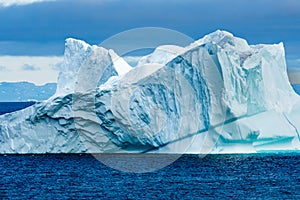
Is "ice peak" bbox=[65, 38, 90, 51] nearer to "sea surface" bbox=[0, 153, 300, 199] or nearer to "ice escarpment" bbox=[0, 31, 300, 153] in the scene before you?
"ice escarpment" bbox=[0, 31, 300, 153]

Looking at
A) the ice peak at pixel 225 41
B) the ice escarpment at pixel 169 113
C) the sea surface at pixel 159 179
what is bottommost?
the sea surface at pixel 159 179

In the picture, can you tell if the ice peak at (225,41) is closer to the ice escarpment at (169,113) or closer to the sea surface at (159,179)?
the ice escarpment at (169,113)

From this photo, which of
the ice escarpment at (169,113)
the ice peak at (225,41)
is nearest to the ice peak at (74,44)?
the ice escarpment at (169,113)

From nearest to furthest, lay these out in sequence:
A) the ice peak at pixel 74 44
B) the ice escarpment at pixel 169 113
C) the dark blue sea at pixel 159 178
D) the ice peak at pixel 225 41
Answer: the dark blue sea at pixel 159 178, the ice escarpment at pixel 169 113, the ice peak at pixel 225 41, the ice peak at pixel 74 44

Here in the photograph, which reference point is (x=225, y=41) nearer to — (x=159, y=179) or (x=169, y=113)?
(x=169, y=113)

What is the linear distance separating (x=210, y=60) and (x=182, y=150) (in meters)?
4.78

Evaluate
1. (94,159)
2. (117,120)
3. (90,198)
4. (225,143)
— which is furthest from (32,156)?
(90,198)

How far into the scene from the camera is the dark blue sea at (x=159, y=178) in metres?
30.5

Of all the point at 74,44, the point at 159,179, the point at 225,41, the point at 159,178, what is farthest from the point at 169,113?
the point at 74,44

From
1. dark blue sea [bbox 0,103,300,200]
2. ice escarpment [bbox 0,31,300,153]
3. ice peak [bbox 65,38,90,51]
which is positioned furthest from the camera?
ice peak [bbox 65,38,90,51]

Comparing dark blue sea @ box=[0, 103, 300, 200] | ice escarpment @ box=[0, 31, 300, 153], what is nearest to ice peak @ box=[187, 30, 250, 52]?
ice escarpment @ box=[0, 31, 300, 153]

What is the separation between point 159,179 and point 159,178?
1.44 feet

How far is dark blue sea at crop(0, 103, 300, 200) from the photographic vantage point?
30.5 meters

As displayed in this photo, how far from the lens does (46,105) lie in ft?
128
